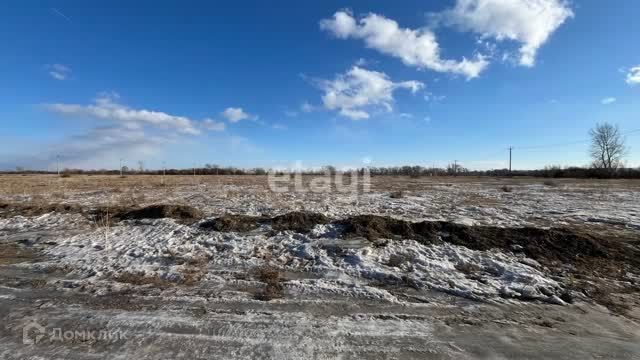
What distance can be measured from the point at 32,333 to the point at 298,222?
19.8ft

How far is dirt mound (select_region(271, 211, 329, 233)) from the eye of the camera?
9023 millimetres

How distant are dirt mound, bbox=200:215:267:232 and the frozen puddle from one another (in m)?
0.37

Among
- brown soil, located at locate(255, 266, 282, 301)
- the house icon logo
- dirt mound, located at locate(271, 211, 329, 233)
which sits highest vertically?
dirt mound, located at locate(271, 211, 329, 233)

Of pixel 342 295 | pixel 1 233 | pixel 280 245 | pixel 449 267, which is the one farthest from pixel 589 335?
pixel 1 233

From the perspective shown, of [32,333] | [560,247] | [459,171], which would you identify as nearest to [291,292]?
[32,333]

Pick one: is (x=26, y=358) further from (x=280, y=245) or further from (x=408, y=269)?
(x=408, y=269)

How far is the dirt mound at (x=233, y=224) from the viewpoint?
29.8 feet

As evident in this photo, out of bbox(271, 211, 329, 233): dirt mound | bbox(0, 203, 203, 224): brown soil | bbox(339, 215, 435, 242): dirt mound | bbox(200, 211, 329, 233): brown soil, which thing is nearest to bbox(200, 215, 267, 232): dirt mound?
bbox(200, 211, 329, 233): brown soil

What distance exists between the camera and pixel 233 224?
30.3ft

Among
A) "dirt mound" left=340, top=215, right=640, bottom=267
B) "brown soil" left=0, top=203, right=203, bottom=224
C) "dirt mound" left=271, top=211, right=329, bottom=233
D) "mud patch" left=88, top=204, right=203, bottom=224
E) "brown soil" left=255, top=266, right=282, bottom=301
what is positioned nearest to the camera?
"brown soil" left=255, top=266, right=282, bottom=301

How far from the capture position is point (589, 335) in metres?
4.24

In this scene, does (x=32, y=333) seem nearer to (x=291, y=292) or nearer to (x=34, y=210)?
(x=291, y=292)

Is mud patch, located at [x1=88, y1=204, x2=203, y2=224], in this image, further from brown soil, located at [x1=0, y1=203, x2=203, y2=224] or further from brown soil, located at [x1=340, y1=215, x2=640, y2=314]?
brown soil, located at [x1=340, y1=215, x2=640, y2=314]

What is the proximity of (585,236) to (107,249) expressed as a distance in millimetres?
11056
